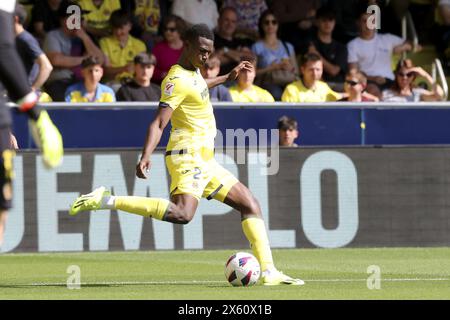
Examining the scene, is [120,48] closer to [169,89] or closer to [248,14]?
[248,14]

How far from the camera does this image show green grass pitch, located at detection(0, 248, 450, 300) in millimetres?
10117

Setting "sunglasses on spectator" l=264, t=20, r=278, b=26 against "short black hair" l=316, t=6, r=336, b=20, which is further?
"short black hair" l=316, t=6, r=336, b=20

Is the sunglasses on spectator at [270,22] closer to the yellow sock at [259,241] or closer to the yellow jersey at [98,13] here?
the yellow jersey at [98,13]

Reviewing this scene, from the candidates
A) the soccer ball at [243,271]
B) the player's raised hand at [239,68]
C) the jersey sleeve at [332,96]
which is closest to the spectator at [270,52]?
the jersey sleeve at [332,96]

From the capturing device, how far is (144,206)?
11.2 metres

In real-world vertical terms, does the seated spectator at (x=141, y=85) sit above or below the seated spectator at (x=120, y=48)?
below

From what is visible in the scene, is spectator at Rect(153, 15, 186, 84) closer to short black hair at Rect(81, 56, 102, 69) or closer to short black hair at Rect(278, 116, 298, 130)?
short black hair at Rect(81, 56, 102, 69)

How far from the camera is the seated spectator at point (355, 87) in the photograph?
690 inches

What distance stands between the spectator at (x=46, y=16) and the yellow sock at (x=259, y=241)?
25.7ft

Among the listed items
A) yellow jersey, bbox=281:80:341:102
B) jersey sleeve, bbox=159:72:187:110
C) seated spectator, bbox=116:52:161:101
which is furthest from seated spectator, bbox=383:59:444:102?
jersey sleeve, bbox=159:72:187:110

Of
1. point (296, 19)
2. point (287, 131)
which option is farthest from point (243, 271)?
point (296, 19)

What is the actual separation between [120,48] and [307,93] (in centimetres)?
280

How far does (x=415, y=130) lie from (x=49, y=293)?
7747 mm

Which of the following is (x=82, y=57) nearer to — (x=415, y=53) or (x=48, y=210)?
(x=48, y=210)
